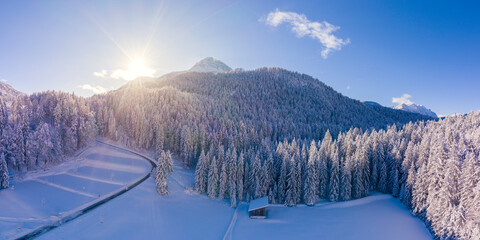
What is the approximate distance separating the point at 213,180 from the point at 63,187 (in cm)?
3547

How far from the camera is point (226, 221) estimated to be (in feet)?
145

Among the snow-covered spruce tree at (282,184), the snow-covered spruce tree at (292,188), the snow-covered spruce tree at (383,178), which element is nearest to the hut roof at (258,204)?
the snow-covered spruce tree at (282,184)

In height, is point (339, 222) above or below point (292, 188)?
below

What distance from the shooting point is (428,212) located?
4009 centimetres

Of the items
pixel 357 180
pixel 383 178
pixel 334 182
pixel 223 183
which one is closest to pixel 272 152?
pixel 334 182

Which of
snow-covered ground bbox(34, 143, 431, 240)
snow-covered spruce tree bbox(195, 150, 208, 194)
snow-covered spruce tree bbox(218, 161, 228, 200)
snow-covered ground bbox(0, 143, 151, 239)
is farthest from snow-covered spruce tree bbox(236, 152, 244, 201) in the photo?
snow-covered ground bbox(0, 143, 151, 239)

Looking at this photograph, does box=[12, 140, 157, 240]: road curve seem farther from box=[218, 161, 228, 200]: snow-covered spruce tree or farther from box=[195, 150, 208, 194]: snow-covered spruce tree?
box=[218, 161, 228, 200]: snow-covered spruce tree

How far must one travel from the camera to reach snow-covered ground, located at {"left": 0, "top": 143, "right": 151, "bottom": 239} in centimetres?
3950

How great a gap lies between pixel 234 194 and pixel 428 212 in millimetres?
37186

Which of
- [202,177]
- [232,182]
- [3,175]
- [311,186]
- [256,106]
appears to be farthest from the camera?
[256,106]

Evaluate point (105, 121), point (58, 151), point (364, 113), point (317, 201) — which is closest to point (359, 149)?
point (317, 201)

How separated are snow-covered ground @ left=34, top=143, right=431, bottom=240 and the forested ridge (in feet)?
8.86

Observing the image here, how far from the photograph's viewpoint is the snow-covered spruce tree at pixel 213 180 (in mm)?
53562

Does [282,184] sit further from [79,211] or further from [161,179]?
[79,211]
